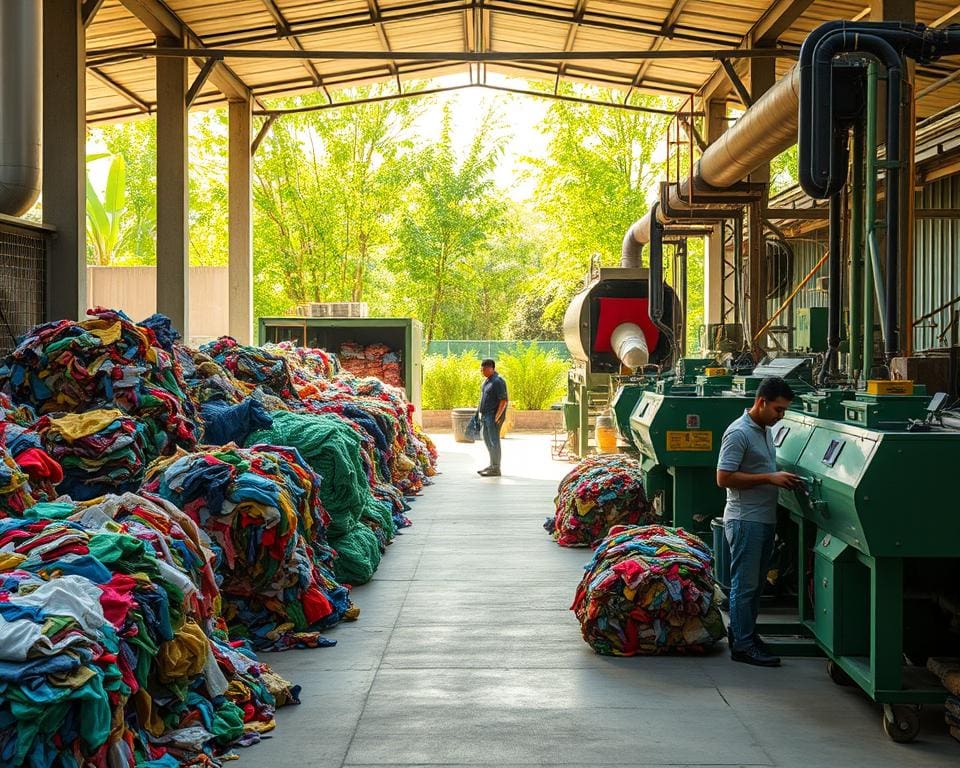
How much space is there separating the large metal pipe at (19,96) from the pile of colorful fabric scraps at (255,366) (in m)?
2.86

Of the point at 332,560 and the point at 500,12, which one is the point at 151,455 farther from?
the point at 500,12

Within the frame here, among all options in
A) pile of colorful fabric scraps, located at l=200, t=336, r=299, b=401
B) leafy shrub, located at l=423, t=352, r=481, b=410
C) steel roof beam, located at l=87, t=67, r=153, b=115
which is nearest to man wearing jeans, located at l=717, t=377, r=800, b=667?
pile of colorful fabric scraps, located at l=200, t=336, r=299, b=401

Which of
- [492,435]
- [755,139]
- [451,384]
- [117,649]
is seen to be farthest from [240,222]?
[117,649]

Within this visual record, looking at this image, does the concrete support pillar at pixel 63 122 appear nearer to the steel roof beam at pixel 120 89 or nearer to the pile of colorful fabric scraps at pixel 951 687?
the steel roof beam at pixel 120 89

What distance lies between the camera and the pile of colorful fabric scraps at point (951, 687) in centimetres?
590

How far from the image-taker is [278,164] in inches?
1437

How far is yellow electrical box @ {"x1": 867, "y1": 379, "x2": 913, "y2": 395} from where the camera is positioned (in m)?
6.34

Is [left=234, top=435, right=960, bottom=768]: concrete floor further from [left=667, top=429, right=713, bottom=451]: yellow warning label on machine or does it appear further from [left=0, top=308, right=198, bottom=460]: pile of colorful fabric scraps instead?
[left=0, top=308, right=198, bottom=460]: pile of colorful fabric scraps

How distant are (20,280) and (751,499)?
827 cm

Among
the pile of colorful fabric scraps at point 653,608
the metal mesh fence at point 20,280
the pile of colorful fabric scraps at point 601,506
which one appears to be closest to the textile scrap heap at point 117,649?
the pile of colorful fabric scraps at point 653,608

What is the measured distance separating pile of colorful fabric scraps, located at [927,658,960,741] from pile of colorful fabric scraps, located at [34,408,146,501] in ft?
18.5

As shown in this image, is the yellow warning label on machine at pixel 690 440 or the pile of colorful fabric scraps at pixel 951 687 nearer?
the pile of colorful fabric scraps at pixel 951 687

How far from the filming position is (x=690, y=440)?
32.7 feet

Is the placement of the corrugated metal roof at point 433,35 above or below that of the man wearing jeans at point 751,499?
above
